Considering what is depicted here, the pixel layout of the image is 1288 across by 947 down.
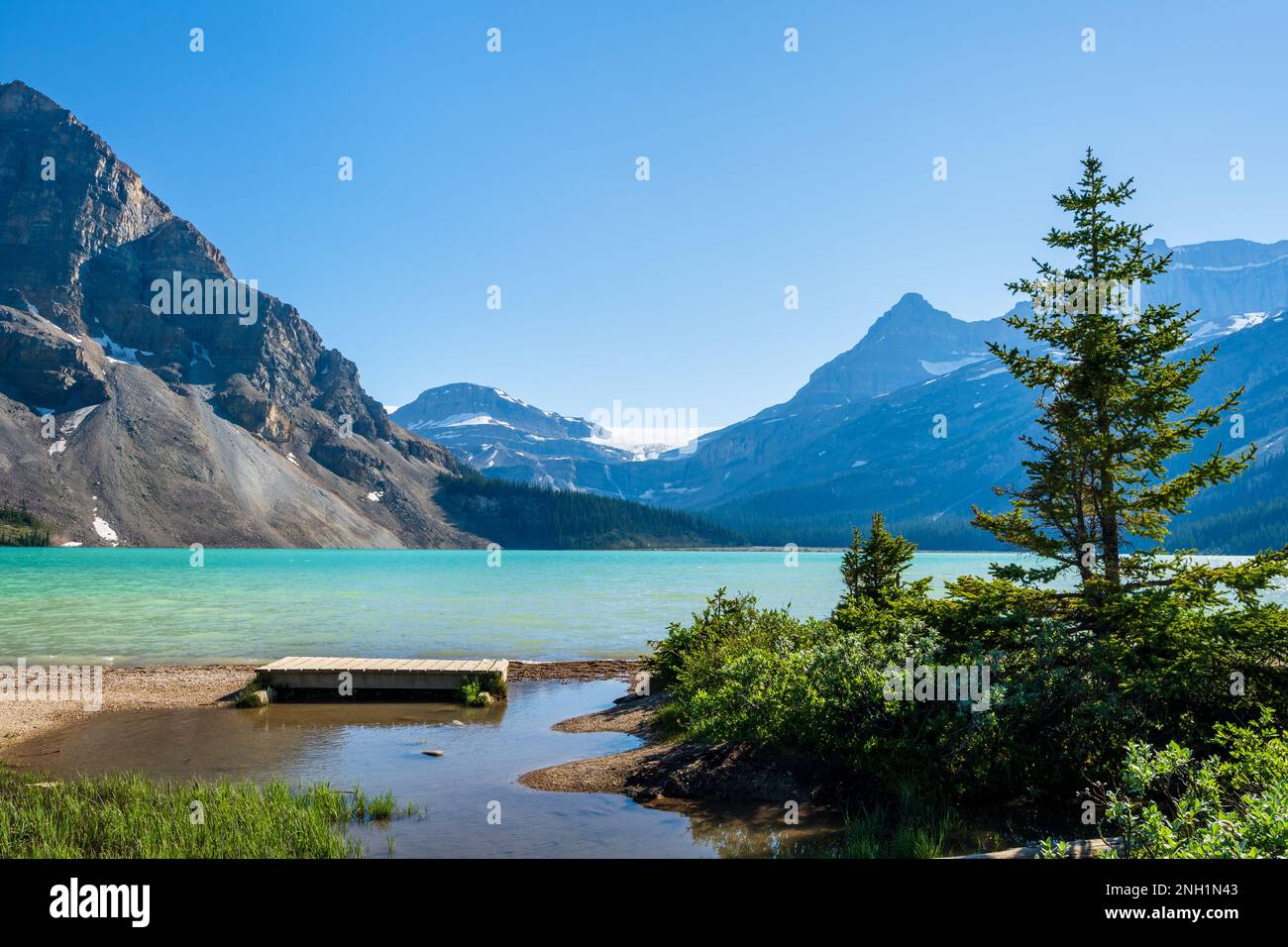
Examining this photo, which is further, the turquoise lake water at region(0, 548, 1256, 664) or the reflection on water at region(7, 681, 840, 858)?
the turquoise lake water at region(0, 548, 1256, 664)

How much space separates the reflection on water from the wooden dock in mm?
1042

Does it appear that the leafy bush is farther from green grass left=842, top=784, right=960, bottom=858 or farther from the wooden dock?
the wooden dock

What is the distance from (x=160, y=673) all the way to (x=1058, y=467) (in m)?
31.3

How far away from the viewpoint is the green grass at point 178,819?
35.3 ft

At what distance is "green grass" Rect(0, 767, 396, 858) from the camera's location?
1077 centimetres

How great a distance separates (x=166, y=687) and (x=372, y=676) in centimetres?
760

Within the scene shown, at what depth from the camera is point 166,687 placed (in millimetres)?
27484

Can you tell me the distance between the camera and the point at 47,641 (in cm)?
3806

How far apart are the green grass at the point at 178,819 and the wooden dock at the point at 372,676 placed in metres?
11.3

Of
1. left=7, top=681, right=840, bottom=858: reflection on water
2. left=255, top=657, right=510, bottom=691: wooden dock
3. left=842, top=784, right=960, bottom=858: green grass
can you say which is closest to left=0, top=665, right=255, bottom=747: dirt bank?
left=7, top=681, right=840, bottom=858: reflection on water

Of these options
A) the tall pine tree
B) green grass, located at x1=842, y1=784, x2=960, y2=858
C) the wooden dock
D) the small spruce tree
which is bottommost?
the wooden dock

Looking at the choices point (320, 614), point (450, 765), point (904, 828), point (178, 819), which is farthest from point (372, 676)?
point (320, 614)

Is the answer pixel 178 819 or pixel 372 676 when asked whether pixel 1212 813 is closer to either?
pixel 178 819

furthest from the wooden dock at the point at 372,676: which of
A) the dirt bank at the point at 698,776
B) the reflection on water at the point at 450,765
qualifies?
the dirt bank at the point at 698,776
